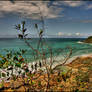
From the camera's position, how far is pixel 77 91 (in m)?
3.69

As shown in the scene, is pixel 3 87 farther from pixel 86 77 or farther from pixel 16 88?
pixel 86 77

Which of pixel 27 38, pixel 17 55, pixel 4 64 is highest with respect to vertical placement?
pixel 27 38

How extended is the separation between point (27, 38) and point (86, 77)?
2.92m

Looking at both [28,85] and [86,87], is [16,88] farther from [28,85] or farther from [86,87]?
[86,87]

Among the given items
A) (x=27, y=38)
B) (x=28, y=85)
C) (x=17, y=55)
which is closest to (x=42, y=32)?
(x=27, y=38)

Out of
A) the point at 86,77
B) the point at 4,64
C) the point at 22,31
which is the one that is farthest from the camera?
the point at 86,77

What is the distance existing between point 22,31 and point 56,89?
2.24 meters

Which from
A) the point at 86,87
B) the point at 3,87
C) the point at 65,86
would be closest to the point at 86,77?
the point at 86,87

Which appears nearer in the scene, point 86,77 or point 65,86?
point 65,86

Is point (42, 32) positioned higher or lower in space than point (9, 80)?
higher

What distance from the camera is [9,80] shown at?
16.3 feet

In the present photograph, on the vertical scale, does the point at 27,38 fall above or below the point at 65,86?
above

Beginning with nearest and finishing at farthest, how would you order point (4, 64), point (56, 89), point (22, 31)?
point (22, 31)
point (4, 64)
point (56, 89)

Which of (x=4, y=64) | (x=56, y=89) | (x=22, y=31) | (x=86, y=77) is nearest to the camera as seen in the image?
(x=22, y=31)
